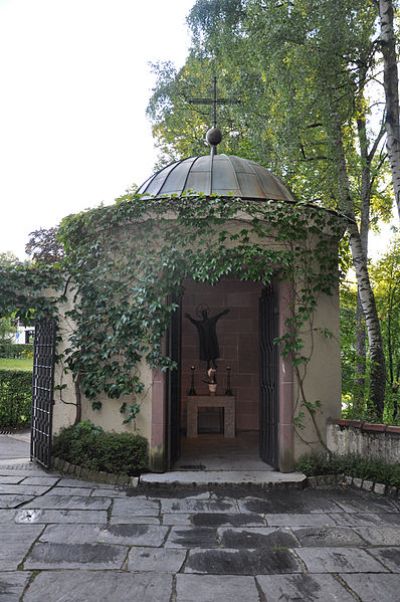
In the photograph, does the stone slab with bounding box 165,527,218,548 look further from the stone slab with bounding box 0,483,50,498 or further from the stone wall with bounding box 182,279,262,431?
the stone wall with bounding box 182,279,262,431

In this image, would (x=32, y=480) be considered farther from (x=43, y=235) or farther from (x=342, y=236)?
(x=43, y=235)

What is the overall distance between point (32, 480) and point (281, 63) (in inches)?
263

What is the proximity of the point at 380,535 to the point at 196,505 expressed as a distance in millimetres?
1748

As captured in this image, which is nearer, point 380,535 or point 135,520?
point 380,535

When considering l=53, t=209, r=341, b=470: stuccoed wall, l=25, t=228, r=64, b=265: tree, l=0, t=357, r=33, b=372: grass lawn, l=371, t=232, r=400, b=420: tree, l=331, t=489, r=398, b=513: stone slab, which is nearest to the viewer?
l=331, t=489, r=398, b=513: stone slab

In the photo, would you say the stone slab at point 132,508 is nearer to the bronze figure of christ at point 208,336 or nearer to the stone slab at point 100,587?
the stone slab at point 100,587

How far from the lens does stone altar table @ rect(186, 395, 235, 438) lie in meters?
8.16

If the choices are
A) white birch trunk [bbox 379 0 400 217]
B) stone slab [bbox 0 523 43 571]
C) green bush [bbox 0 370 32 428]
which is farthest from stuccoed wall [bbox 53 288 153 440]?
white birch trunk [bbox 379 0 400 217]

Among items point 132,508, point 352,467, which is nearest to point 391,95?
point 352,467

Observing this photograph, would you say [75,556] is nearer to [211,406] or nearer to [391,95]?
[211,406]

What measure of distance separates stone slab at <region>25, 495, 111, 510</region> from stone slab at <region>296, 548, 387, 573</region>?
2.03 metres

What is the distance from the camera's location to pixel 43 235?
15.5 metres

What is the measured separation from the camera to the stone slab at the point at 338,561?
342 cm

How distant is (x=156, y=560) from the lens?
3545 millimetres
